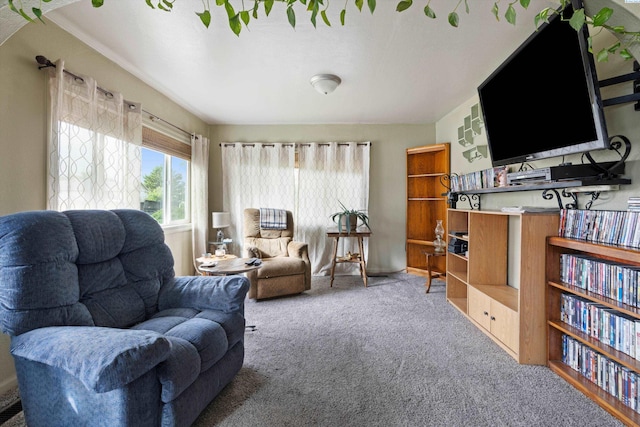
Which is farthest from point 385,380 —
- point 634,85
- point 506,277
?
point 634,85

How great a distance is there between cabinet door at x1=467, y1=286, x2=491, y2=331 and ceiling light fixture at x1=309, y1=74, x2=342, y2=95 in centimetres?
237

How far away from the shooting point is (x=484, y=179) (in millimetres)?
2797

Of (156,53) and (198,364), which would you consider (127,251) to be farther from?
(156,53)

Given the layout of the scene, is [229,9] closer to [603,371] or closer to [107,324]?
[107,324]

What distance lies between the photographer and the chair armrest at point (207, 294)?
1.75 meters

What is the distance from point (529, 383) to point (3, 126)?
3.57 metres

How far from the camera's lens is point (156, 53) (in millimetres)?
2430

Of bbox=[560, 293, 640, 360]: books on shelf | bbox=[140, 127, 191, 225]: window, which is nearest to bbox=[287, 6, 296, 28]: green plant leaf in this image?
A: bbox=[560, 293, 640, 360]: books on shelf

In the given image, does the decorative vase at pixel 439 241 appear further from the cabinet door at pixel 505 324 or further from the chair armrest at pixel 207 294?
the chair armrest at pixel 207 294

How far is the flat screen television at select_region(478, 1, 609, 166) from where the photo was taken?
1.59 metres

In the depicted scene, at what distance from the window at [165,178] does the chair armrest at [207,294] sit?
171 cm

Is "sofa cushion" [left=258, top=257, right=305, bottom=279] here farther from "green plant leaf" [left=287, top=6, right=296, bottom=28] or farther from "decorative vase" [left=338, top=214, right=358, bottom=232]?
"green plant leaf" [left=287, top=6, right=296, bottom=28]

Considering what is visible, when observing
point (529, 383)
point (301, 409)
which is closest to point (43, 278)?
point (301, 409)

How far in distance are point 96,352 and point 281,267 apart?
228cm
